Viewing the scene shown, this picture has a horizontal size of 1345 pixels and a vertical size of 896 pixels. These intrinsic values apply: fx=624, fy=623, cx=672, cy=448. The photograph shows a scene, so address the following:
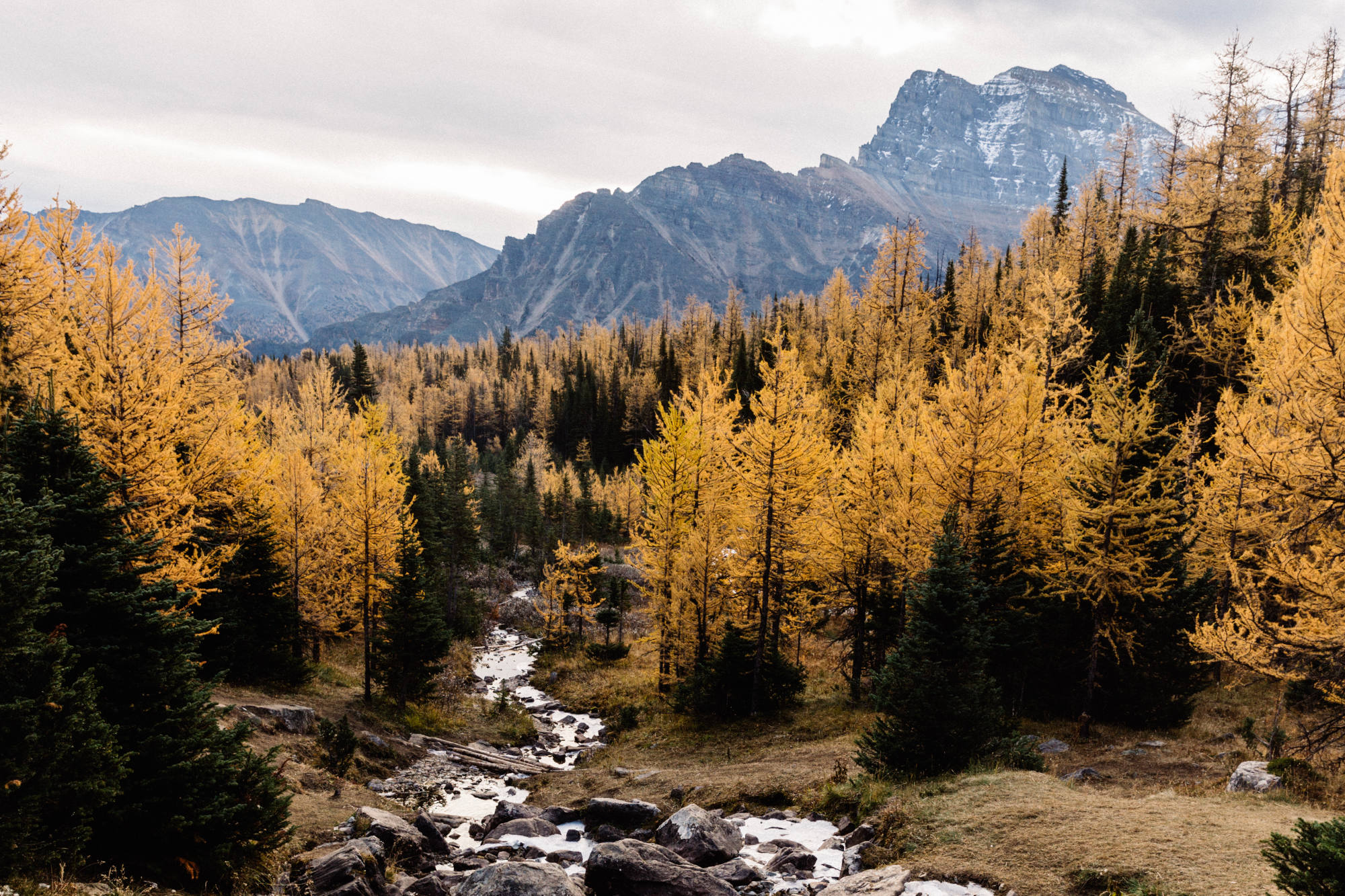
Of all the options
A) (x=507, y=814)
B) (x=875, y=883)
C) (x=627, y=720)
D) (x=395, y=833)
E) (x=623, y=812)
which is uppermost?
(x=875, y=883)

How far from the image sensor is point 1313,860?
19.2 feet

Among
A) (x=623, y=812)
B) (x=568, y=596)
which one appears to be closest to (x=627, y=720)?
(x=623, y=812)

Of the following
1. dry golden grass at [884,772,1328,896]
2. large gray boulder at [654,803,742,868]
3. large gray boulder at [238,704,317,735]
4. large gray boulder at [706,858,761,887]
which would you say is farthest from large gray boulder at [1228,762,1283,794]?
large gray boulder at [238,704,317,735]

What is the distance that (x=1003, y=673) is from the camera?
20297mm

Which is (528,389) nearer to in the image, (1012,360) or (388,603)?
(388,603)

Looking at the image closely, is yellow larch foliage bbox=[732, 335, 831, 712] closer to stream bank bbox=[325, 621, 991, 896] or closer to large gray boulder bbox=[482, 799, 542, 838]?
stream bank bbox=[325, 621, 991, 896]

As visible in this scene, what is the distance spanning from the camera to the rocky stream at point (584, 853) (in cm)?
950

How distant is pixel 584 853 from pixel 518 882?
400cm

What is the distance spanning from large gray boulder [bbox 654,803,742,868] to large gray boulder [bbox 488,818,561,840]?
303 cm

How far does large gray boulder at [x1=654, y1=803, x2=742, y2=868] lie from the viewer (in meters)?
11.2

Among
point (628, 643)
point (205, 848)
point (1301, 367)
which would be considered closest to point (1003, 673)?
point (1301, 367)

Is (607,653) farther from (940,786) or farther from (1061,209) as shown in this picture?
(1061,209)

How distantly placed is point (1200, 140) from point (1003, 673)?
4193cm

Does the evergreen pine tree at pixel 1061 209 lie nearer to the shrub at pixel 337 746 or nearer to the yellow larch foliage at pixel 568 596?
the yellow larch foliage at pixel 568 596
